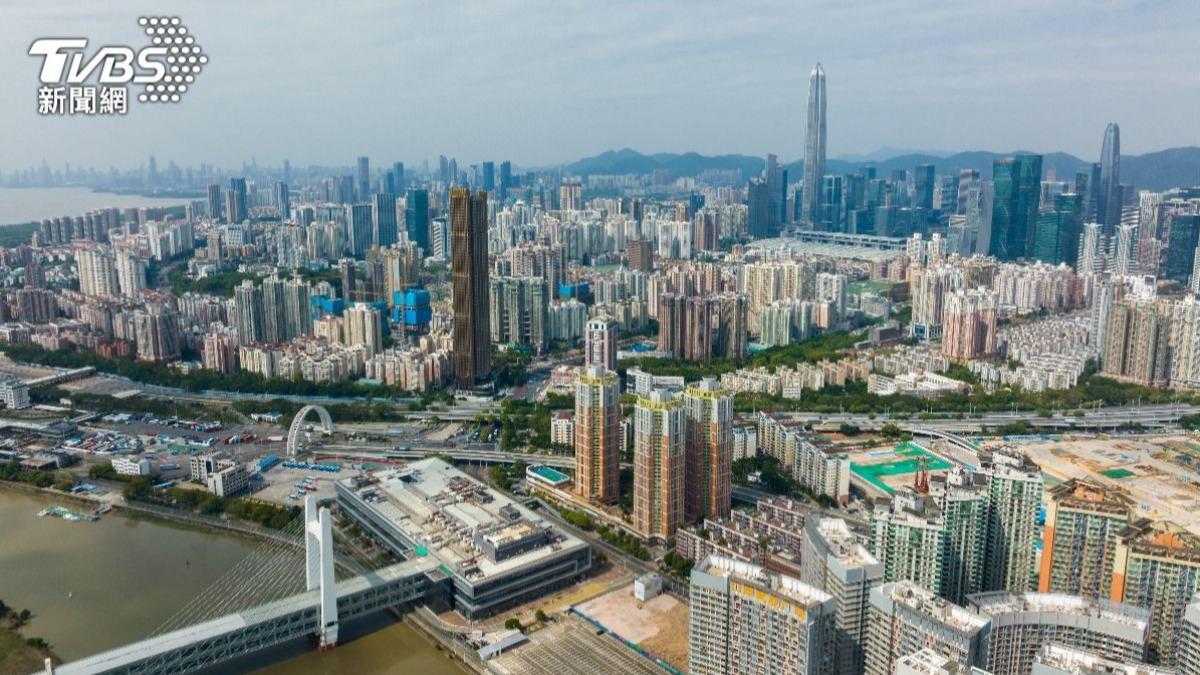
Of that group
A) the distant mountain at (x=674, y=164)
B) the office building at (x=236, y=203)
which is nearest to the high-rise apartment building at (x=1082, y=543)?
the office building at (x=236, y=203)

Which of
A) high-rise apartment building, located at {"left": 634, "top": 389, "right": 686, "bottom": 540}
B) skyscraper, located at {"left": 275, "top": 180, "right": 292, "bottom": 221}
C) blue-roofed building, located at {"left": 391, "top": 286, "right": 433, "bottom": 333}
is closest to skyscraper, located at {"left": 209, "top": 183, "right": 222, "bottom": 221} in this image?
skyscraper, located at {"left": 275, "top": 180, "right": 292, "bottom": 221}

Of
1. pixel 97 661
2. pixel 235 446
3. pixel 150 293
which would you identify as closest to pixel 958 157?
pixel 150 293

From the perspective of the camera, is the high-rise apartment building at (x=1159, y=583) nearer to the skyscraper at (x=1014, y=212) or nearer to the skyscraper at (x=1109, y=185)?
the skyscraper at (x=1014, y=212)

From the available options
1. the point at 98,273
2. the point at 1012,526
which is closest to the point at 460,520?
the point at 1012,526

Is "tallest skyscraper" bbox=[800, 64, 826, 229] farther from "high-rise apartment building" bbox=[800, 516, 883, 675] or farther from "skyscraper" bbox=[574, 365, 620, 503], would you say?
"high-rise apartment building" bbox=[800, 516, 883, 675]

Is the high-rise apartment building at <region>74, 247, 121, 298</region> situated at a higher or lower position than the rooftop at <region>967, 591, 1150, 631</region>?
higher

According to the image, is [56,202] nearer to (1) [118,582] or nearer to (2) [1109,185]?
(1) [118,582]
